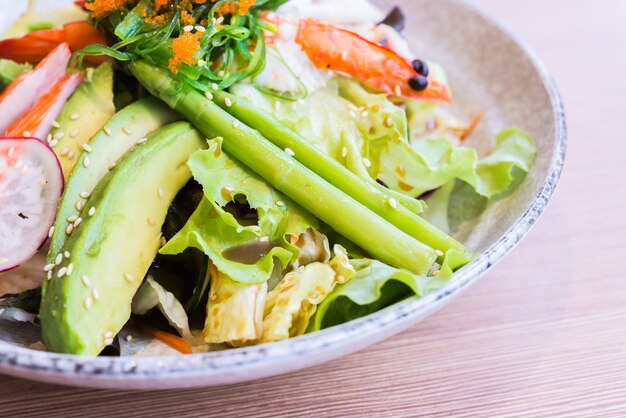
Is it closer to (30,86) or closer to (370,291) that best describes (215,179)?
(370,291)

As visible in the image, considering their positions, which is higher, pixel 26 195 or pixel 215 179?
pixel 215 179

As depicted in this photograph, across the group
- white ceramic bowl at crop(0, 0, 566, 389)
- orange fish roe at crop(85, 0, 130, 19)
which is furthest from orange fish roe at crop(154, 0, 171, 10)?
white ceramic bowl at crop(0, 0, 566, 389)

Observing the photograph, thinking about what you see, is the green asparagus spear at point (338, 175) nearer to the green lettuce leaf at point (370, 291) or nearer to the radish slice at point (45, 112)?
the green lettuce leaf at point (370, 291)

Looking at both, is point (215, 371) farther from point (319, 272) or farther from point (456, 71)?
point (456, 71)

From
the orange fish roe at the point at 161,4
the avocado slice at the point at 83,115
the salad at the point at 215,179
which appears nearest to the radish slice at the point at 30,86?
the salad at the point at 215,179

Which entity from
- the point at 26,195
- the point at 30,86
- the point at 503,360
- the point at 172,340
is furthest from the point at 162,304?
the point at 503,360

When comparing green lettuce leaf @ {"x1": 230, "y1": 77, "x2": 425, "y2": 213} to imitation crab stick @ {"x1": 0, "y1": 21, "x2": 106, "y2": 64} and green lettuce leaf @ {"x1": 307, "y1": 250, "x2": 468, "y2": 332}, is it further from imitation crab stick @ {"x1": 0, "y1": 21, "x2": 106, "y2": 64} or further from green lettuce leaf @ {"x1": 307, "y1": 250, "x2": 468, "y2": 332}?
imitation crab stick @ {"x1": 0, "y1": 21, "x2": 106, "y2": 64}
